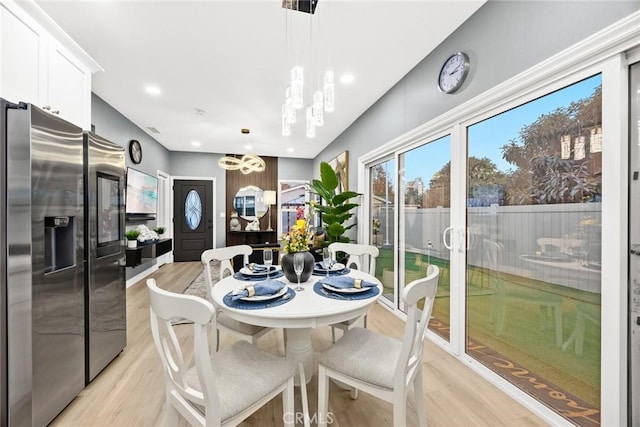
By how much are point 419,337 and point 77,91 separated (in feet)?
9.91

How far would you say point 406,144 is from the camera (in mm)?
2949

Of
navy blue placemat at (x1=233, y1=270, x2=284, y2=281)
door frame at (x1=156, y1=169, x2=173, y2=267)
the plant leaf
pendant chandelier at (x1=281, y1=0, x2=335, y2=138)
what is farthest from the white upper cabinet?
door frame at (x1=156, y1=169, x2=173, y2=267)

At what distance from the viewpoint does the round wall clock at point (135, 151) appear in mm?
4418

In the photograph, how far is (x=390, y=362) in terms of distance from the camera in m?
1.34

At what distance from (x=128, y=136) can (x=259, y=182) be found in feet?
9.92

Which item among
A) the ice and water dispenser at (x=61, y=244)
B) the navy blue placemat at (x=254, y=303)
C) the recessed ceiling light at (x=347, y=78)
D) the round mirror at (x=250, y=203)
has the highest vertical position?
the recessed ceiling light at (x=347, y=78)

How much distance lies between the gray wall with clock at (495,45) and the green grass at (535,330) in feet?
4.36

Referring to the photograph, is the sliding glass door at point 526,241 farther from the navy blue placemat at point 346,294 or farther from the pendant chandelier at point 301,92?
the pendant chandelier at point 301,92

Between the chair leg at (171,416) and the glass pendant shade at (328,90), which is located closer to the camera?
the chair leg at (171,416)

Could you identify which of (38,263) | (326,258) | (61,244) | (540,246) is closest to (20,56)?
(61,244)

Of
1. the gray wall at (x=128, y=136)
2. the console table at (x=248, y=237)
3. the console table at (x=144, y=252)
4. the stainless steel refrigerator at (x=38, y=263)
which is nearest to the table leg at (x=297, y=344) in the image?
the stainless steel refrigerator at (x=38, y=263)

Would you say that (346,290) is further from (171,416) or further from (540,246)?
(540,246)

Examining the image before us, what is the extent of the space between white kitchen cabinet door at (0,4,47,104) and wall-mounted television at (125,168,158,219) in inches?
106

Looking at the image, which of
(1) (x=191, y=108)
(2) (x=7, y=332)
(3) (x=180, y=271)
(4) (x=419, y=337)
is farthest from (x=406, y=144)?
(3) (x=180, y=271)
